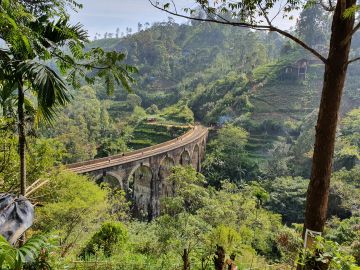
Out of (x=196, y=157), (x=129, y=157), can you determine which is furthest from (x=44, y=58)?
(x=196, y=157)

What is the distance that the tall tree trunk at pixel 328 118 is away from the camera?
11.1 ft

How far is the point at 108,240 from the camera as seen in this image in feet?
29.9

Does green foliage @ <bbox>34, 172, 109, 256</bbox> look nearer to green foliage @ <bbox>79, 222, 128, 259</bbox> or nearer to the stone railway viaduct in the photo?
green foliage @ <bbox>79, 222, 128, 259</bbox>

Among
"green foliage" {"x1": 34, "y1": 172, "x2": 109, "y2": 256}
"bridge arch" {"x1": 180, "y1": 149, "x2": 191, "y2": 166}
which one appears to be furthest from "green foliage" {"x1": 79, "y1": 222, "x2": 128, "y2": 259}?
"bridge arch" {"x1": 180, "y1": 149, "x2": 191, "y2": 166}

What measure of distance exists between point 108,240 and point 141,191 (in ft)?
64.8

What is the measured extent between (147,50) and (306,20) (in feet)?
123

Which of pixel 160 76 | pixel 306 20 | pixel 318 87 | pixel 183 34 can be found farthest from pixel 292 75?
pixel 183 34

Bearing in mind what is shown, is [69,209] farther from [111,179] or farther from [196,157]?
[196,157]

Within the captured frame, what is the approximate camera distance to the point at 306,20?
203 feet

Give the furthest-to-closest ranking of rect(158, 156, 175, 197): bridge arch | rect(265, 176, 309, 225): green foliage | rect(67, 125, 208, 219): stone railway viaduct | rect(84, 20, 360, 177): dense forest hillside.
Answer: rect(84, 20, 360, 177): dense forest hillside < rect(158, 156, 175, 197): bridge arch < rect(265, 176, 309, 225): green foliage < rect(67, 125, 208, 219): stone railway viaduct

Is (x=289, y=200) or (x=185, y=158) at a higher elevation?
(x=185, y=158)

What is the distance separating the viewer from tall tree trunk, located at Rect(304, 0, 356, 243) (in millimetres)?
3385

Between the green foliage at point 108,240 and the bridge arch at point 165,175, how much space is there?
18229mm

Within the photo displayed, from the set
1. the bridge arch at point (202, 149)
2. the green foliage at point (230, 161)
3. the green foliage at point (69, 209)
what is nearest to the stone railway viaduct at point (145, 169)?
the green foliage at point (230, 161)
